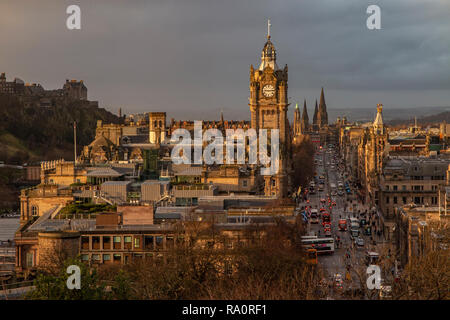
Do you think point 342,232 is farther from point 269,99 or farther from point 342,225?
point 269,99

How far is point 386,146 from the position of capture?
11262cm

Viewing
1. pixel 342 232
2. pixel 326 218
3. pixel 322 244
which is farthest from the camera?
pixel 326 218

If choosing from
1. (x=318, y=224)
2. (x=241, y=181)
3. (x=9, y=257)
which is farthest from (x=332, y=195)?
(x=9, y=257)

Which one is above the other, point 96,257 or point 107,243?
point 107,243

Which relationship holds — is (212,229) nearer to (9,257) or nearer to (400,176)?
(9,257)

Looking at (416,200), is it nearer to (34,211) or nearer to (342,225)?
(342,225)

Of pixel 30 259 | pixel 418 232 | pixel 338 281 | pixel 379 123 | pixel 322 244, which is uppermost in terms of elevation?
pixel 379 123

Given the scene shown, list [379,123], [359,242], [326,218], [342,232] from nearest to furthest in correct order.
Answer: [359,242] → [342,232] → [326,218] → [379,123]

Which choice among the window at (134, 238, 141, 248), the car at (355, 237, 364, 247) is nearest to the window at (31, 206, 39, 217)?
the window at (134, 238, 141, 248)

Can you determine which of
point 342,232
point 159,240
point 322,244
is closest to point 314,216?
point 342,232

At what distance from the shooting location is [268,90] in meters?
116

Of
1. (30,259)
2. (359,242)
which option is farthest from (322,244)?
(30,259)

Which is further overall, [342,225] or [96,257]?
[342,225]

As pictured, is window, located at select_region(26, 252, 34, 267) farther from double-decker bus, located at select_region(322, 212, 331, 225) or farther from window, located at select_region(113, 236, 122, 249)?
double-decker bus, located at select_region(322, 212, 331, 225)
